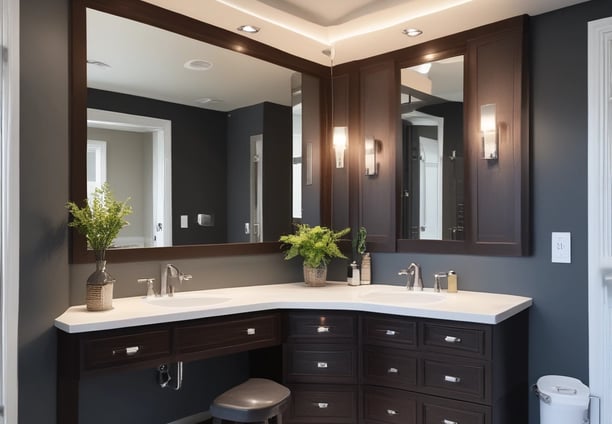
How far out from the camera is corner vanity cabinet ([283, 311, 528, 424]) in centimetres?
212

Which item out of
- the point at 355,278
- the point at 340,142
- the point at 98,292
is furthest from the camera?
the point at 340,142

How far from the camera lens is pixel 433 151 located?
289 cm

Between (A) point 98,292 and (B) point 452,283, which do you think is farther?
(B) point 452,283

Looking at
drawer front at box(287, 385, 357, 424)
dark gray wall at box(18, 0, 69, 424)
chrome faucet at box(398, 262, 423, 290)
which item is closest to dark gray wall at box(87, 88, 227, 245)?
dark gray wall at box(18, 0, 69, 424)

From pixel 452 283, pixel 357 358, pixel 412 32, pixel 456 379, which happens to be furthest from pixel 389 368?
pixel 412 32

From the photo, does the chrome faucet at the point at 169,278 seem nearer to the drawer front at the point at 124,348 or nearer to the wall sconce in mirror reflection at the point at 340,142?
the drawer front at the point at 124,348

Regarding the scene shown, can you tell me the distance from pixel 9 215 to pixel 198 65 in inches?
51.6

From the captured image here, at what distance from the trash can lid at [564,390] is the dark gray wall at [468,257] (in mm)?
63

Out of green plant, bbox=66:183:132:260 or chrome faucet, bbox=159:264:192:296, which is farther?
chrome faucet, bbox=159:264:192:296

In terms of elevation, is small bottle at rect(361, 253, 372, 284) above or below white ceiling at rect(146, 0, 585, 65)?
below

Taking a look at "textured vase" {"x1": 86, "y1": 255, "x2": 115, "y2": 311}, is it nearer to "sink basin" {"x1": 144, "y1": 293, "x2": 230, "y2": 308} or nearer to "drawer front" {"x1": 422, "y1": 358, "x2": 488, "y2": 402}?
"sink basin" {"x1": 144, "y1": 293, "x2": 230, "y2": 308}

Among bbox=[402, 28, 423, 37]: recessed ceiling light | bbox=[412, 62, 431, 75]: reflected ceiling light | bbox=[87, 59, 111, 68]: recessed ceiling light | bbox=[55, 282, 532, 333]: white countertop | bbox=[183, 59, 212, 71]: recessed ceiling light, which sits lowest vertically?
bbox=[55, 282, 532, 333]: white countertop

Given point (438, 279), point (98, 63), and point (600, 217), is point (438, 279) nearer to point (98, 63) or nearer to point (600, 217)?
point (600, 217)

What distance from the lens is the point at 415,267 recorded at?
2.83 metres
